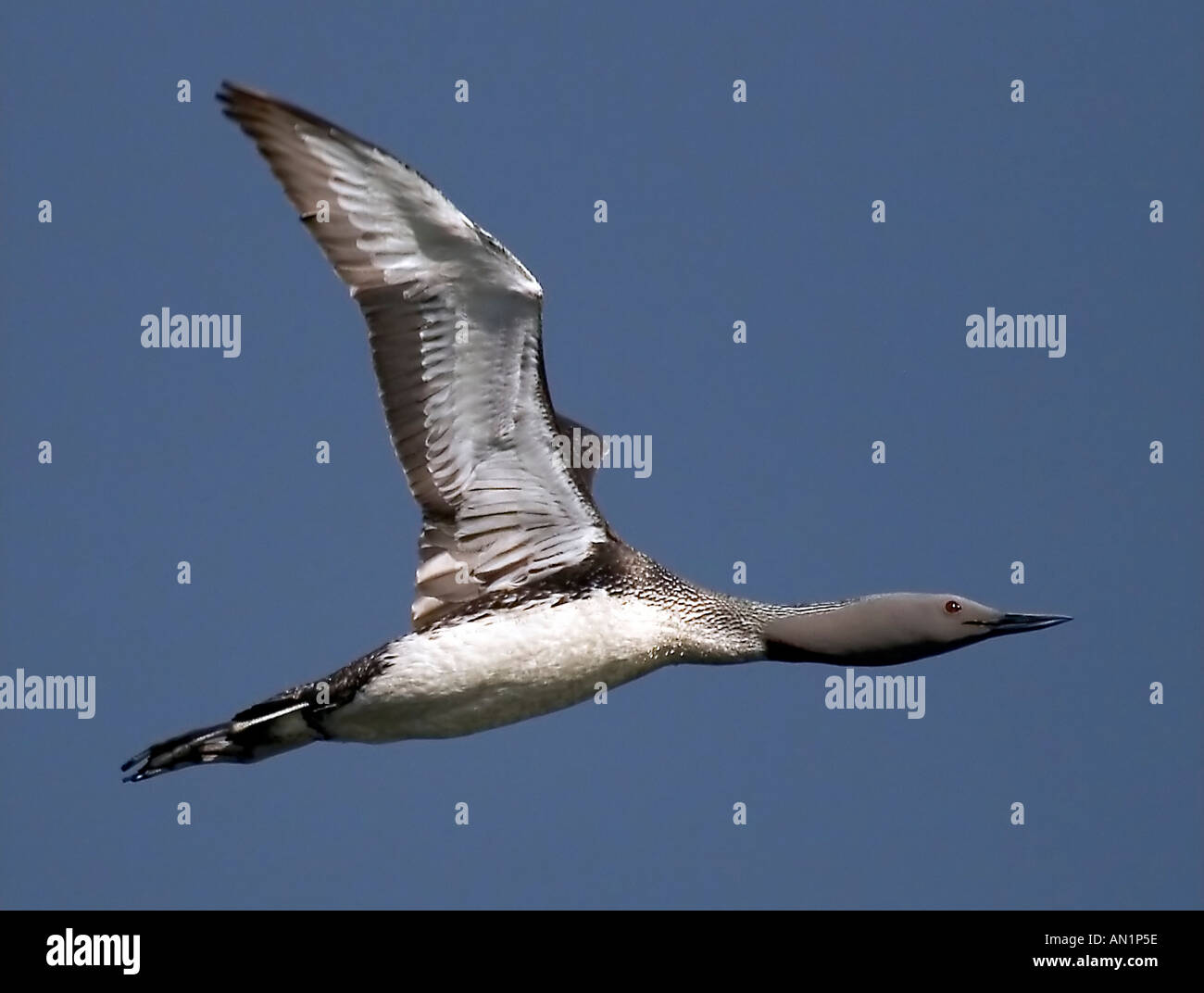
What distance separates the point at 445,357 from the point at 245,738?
2850 mm

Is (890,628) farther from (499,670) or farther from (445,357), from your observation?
(445,357)

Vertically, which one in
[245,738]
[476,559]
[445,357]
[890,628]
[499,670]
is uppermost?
[445,357]

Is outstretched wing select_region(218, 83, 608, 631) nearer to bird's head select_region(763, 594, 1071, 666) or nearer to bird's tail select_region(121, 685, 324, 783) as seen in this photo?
bird's tail select_region(121, 685, 324, 783)

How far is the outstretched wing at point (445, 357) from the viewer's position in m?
12.1

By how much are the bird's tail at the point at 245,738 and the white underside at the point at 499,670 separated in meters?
0.23

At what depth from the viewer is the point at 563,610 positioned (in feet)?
42.4

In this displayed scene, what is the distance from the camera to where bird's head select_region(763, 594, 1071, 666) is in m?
13.0

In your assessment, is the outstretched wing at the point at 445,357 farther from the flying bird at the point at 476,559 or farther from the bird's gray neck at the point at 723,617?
the bird's gray neck at the point at 723,617

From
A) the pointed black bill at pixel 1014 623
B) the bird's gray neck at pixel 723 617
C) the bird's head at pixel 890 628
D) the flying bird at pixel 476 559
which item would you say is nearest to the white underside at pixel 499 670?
the flying bird at pixel 476 559

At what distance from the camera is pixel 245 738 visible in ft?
42.3

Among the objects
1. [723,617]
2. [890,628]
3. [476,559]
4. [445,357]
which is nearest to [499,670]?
[476,559]
